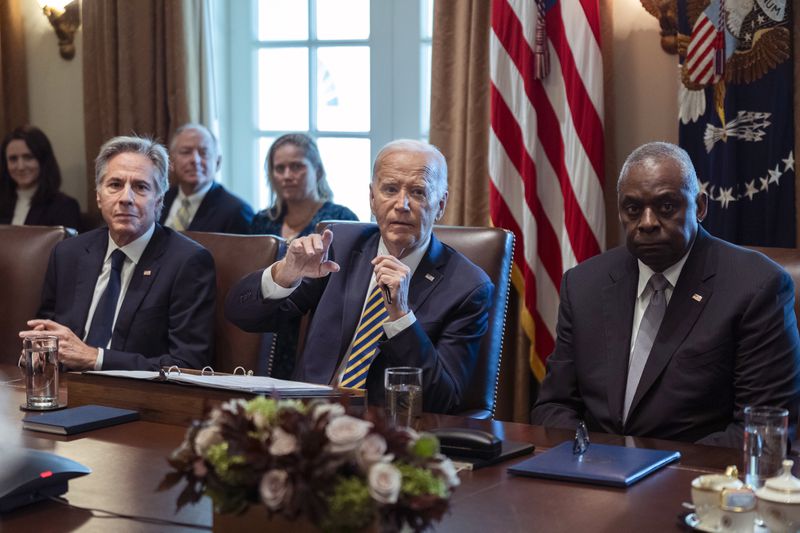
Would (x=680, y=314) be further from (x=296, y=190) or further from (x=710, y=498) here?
(x=296, y=190)

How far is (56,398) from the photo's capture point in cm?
239

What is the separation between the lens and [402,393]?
1.96 meters

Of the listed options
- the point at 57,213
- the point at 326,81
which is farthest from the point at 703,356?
the point at 57,213

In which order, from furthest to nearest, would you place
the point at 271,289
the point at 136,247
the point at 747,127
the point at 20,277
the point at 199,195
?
the point at 199,195
the point at 747,127
the point at 20,277
the point at 136,247
the point at 271,289

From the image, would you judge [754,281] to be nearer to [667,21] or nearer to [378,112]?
[667,21]

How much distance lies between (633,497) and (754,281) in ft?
3.08

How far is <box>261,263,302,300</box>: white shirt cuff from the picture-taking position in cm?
297

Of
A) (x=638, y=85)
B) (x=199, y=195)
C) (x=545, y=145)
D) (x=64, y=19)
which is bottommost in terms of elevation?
(x=199, y=195)

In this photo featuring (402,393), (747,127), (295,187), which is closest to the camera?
(402,393)

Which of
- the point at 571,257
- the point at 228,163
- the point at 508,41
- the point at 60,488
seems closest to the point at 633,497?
the point at 60,488

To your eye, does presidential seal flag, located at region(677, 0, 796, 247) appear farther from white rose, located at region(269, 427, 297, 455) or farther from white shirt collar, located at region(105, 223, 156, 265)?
white rose, located at region(269, 427, 297, 455)

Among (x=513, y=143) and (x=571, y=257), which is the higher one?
(x=513, y=143)

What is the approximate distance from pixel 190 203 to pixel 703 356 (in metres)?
3.16

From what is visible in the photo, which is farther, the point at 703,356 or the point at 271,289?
the point at 271,289
